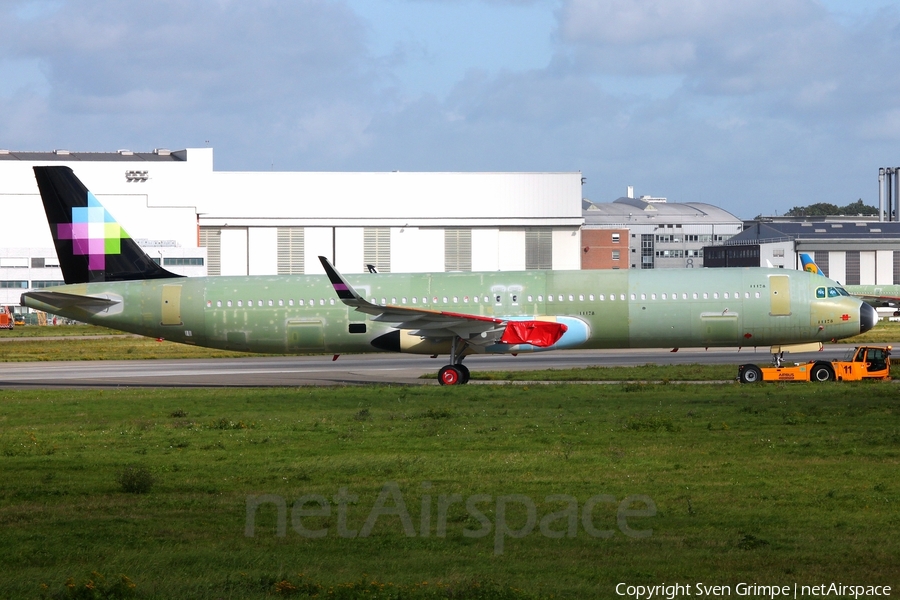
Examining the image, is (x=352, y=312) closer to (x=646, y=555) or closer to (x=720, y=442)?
A: (x=720, y=442)

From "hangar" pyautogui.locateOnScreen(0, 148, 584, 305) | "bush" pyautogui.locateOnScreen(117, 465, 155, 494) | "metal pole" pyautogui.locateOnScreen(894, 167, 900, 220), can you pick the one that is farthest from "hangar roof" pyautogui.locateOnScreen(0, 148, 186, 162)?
"metal pole" pyautogui.locateOnScreen(894, 167, 900, 220)

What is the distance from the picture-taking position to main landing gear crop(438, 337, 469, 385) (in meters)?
37.5

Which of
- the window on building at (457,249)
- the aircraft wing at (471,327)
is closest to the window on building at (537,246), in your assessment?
the window on building at (457,249)

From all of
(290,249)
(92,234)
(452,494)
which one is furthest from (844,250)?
(452,494)

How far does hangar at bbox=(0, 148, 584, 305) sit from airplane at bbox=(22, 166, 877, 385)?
2595 inches

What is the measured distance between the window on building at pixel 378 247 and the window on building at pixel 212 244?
605 inches

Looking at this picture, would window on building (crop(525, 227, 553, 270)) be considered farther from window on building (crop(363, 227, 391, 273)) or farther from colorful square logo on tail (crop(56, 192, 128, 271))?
colorful square logo on tail (crop(56, 192, 128, 271))

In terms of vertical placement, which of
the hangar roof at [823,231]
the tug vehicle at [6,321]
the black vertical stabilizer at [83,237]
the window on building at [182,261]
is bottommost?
the tug vehicle at [6,321]

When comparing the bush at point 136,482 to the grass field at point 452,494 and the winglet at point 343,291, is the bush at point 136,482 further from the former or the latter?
the winglet at point 343,291

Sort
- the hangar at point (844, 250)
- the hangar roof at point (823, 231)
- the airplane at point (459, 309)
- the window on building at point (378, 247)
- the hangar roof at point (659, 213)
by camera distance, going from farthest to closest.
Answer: the hangar roof at point (659, 213)
the hangar roof at point (823, 231)
the hangar at point (844, 250)
the window on building at point (378, 247)
the airplane at point (459, 309)

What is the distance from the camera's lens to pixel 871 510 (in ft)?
51.0

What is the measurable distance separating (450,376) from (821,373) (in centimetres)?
1308

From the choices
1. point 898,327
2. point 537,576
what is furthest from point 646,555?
point 898,327

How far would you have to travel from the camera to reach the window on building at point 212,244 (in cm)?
10850
